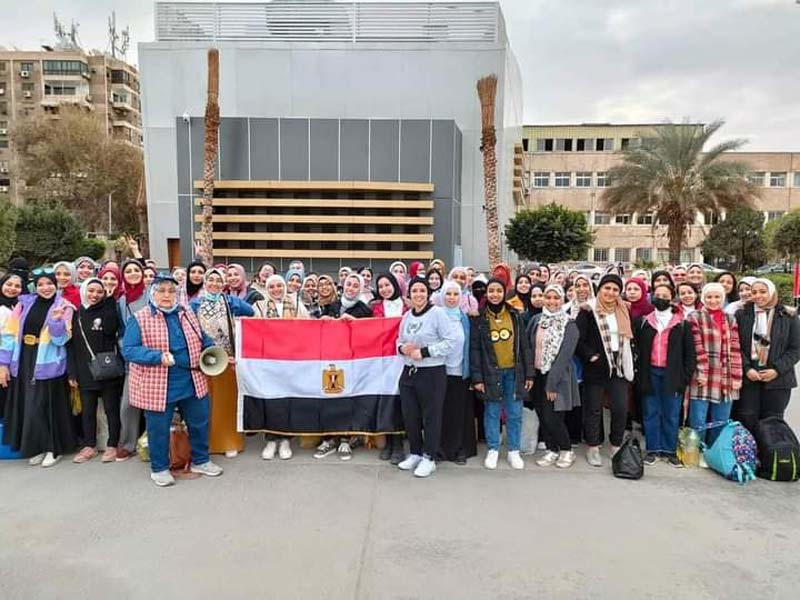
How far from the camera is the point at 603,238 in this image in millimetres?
56969

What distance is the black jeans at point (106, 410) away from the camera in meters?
5.42

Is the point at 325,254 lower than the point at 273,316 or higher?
higher

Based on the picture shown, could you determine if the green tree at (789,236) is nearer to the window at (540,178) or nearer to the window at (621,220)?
the window at (621,220)

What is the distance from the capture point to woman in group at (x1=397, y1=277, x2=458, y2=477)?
506cm

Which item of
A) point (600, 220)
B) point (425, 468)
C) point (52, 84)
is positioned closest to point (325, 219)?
point (425, 468)

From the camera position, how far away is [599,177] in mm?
56938

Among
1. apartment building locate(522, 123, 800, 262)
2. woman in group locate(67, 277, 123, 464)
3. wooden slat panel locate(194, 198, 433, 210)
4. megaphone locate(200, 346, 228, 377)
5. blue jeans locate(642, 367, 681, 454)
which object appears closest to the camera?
megaphone locate(200, 346, 228, 377)

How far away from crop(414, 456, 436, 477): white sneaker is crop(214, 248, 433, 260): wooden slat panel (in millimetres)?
16450

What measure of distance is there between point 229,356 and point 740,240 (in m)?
39.0

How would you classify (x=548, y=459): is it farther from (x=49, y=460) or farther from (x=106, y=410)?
(x=49, y=460)

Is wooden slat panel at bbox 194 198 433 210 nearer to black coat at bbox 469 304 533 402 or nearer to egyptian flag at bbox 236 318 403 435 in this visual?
egyptian flag at bbox 236 318 403 435

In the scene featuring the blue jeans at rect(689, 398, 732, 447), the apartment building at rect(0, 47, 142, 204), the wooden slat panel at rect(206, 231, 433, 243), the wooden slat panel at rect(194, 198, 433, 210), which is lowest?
the blue jeans at rect(689, 398, 732, 447)

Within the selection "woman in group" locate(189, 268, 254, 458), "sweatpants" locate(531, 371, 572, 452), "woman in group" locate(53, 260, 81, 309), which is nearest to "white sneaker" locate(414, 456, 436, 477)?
"sweatpants" locate(531, 371, 572, 452)

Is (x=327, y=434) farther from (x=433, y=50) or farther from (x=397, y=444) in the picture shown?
(x=433, y=50)
